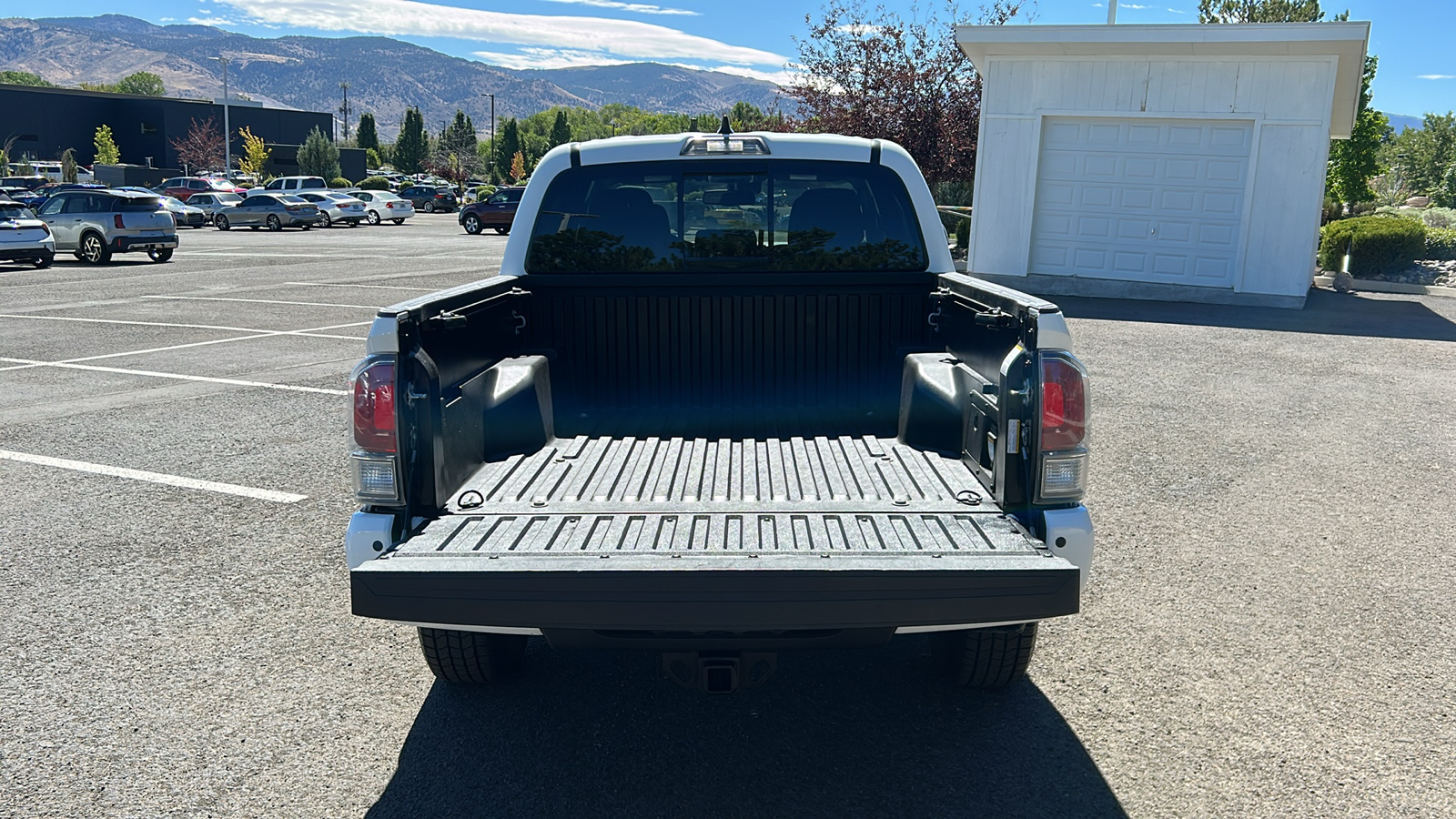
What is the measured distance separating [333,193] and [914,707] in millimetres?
44178

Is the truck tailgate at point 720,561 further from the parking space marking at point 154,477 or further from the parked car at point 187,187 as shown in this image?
the parked car at point 187,187

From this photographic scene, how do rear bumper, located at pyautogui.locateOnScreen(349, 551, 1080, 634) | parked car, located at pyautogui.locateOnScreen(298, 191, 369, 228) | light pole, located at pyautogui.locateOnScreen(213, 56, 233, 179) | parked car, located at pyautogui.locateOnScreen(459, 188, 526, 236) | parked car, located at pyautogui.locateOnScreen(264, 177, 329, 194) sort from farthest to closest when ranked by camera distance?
light pole, located at pyautogui.locateOnScreen(213, 56, 233, 179)
parked car, located at pyautogui.locateOnScreen(264, 177, 329, 194)
parked car, located at pyautogui.locateOnScreen(298, 191, 369, 228)
parked car, located at pyautogui.locateOnScreen(459, 188, 526, 236)
rear bumper, located at pyautogui.locateOnScreen(349, 551, 1080, 634)

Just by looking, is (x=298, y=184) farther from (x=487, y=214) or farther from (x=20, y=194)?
(x=487, y=214)

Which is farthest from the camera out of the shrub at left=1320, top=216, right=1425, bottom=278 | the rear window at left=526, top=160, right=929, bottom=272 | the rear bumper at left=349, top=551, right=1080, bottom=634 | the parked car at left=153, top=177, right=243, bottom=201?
the parked car at left=153, top=177, right=243, bottom=201

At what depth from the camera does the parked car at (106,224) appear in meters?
23.2

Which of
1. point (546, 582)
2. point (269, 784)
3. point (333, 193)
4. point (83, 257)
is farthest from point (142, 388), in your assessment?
point (333, 193)

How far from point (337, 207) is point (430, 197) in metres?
12.6

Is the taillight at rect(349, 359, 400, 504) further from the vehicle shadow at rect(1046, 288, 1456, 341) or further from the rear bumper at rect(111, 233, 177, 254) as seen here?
the rear bumper at rect(111, 233, 177, 254)

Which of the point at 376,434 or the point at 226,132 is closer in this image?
the point at 376,434

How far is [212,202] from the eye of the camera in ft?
137

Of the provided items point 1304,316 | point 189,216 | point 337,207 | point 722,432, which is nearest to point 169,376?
point 722,432

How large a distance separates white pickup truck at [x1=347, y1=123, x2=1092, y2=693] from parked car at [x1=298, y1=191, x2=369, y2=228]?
3986cm

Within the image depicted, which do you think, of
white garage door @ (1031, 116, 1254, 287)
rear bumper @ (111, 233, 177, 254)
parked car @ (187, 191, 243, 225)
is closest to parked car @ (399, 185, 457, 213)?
parked car @ (187, 191, 243, 225)

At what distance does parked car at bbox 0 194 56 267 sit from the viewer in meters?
21.6
